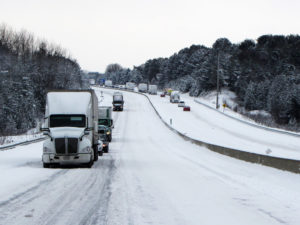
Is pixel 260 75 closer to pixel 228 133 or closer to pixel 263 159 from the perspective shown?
pixel 228 133

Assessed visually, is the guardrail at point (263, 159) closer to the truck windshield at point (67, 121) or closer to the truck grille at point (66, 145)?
the truck windshield at point (67, 121)

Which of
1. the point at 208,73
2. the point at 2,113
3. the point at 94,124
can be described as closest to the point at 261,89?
the point at 208,73

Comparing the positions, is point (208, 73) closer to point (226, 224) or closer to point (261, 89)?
point (261, 89)

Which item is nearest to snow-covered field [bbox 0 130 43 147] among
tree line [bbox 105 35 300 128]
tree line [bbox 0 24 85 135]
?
tree line [bbox 0 24 85 135]

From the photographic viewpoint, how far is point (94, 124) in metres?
19.6

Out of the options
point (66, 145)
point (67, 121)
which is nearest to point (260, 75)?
point (67, 121)

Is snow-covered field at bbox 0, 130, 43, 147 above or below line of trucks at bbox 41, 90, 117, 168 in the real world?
below

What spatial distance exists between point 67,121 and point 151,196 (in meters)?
8.88

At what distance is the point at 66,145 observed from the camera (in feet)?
56.5

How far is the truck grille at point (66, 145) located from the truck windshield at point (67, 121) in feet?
3.54

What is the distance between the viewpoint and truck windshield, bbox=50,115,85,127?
1814cm

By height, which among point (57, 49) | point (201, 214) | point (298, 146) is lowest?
point (298, 146)

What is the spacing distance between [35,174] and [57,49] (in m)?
115

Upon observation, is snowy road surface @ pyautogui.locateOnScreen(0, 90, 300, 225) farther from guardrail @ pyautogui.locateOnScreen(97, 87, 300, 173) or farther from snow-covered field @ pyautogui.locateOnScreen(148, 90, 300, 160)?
snow-covered field @ pyautogui.locateOnScreen(148, 90, 300, 160)
